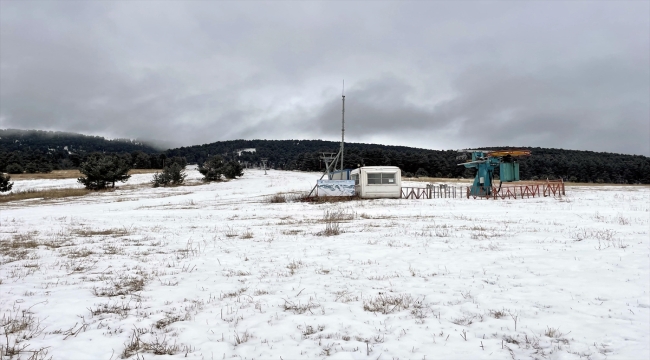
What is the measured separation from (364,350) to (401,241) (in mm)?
6801

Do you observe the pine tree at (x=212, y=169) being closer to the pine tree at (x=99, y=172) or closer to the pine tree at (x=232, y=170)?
the pine tree at (x=232, y=170)

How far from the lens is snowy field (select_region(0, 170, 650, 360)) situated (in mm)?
4191

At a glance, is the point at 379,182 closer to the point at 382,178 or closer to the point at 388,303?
the point at 382,178

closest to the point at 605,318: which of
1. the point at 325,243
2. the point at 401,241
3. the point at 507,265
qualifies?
the point at 507,265

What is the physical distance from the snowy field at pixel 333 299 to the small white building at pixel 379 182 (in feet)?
71.0

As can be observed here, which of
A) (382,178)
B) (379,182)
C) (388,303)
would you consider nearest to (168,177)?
(379,182)

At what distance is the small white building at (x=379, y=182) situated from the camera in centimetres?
3262

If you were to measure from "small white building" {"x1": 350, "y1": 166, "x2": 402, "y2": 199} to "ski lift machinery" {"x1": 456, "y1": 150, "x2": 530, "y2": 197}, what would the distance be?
25.0 ft

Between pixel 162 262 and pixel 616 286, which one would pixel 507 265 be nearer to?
pixel 616 286

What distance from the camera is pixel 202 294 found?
614 cm

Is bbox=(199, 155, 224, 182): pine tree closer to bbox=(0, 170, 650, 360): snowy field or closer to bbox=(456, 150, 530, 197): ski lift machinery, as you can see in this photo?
bbox=(456, 150, 530, 197): ski lift machinery

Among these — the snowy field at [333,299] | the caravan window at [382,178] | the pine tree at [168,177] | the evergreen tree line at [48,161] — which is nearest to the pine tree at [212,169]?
the evergreen tree line at [48,161]

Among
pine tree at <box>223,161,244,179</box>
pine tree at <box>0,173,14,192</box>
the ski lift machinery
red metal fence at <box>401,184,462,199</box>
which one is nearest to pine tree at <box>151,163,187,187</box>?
pine tree at <box>223,161,244,179</box>

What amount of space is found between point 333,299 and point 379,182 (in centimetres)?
2770
